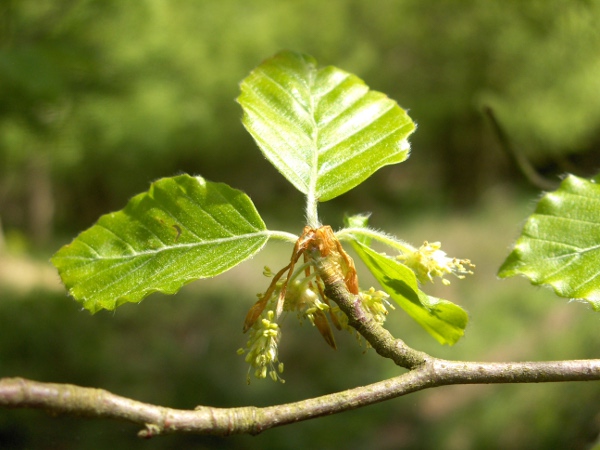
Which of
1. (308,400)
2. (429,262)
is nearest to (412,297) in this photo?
(429,262)

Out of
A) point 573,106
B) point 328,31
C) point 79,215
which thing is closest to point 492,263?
point 573,106

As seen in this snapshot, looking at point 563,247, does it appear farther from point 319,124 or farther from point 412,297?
point 319,124

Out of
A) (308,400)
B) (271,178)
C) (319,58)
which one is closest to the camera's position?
(308,400)

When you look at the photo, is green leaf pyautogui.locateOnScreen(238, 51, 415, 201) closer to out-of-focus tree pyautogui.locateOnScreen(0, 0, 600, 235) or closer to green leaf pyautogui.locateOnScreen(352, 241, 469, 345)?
green leaf pyautogui.locateOnScreen(352, 241, 469, 345)

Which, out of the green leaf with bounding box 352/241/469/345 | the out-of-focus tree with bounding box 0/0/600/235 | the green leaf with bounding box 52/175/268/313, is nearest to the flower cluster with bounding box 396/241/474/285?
the green leaf with bounding box 352/241/469/345

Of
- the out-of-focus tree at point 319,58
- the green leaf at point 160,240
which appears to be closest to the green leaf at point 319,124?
the green leaf at point 160,240

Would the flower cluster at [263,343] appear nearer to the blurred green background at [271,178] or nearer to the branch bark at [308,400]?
the branch bark at [308,400]
